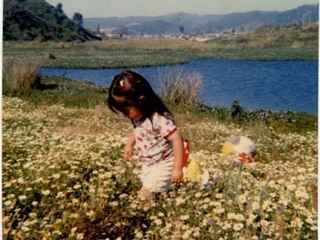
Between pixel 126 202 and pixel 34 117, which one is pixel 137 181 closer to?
pixel 126 202

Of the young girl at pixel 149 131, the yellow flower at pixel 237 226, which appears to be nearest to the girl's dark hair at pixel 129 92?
the young girl at pixel 149 131

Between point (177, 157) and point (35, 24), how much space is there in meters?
21.8

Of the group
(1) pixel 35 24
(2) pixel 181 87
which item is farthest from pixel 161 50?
(2) pixel 181 87

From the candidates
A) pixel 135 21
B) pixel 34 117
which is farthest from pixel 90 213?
pixel 34 117

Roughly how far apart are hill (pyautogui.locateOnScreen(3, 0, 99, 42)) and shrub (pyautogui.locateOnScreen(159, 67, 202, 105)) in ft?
15.9

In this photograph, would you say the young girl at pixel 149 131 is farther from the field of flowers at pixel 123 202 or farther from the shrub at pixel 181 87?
the shrub at pixel 181 87

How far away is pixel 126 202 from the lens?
358cm

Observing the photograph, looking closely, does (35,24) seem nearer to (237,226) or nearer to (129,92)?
(129,92)

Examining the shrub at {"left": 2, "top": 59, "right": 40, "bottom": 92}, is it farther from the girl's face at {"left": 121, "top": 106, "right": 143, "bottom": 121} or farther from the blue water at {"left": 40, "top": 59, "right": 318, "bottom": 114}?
the girl's face at {"left": 121, "top": 106, "right": 143, "bottom": 121}

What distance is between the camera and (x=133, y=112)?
3777 millimetres

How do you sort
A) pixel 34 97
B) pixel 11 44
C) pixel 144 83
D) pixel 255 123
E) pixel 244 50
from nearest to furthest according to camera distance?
1. pixel 144 83
2. pixel 255 123
3. pixel 34 97
4. pixel 244 50
5. pixel 11 44

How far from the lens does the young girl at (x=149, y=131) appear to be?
365 cm

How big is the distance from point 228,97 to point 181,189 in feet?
23.7

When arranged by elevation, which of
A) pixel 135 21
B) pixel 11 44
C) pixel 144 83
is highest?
pixel 135 21
